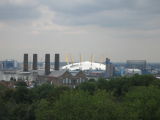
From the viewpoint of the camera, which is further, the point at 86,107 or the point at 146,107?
the point at 146,107

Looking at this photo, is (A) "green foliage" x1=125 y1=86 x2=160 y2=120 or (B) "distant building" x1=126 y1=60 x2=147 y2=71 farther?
(B) "distant building" x1=126 y1=60 x2=147 y2=71

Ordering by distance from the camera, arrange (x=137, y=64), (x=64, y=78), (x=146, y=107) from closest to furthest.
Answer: (x=146, y=107) → (x=64, y=78) → (x=137, y=64)

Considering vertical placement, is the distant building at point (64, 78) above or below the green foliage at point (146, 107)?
below

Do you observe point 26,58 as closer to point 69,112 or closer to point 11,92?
point 11,92

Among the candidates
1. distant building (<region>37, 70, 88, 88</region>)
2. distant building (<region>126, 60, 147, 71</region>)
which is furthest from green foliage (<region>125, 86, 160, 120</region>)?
distant building (<region>126, 60, 147, 71</region>)

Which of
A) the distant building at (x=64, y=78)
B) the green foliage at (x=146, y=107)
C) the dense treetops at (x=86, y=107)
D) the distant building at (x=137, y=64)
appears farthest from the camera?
the distant building at (x=137, y=64)

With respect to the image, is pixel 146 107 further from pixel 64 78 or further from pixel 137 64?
pixel 137 64

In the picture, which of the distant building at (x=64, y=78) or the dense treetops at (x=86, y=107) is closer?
the dense treetops at (x=86, y=107)

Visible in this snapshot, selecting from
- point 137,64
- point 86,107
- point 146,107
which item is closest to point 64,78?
point 146,107

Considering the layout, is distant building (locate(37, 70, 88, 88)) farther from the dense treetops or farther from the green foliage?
the green foliage

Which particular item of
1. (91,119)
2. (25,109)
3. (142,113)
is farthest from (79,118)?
(25,109)

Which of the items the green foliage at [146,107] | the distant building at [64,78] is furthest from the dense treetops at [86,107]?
the distant building at [64,78]

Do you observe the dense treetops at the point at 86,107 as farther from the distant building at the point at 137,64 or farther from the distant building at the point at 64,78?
the distant building at the point at 137,64

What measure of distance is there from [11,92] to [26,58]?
55468 mm
